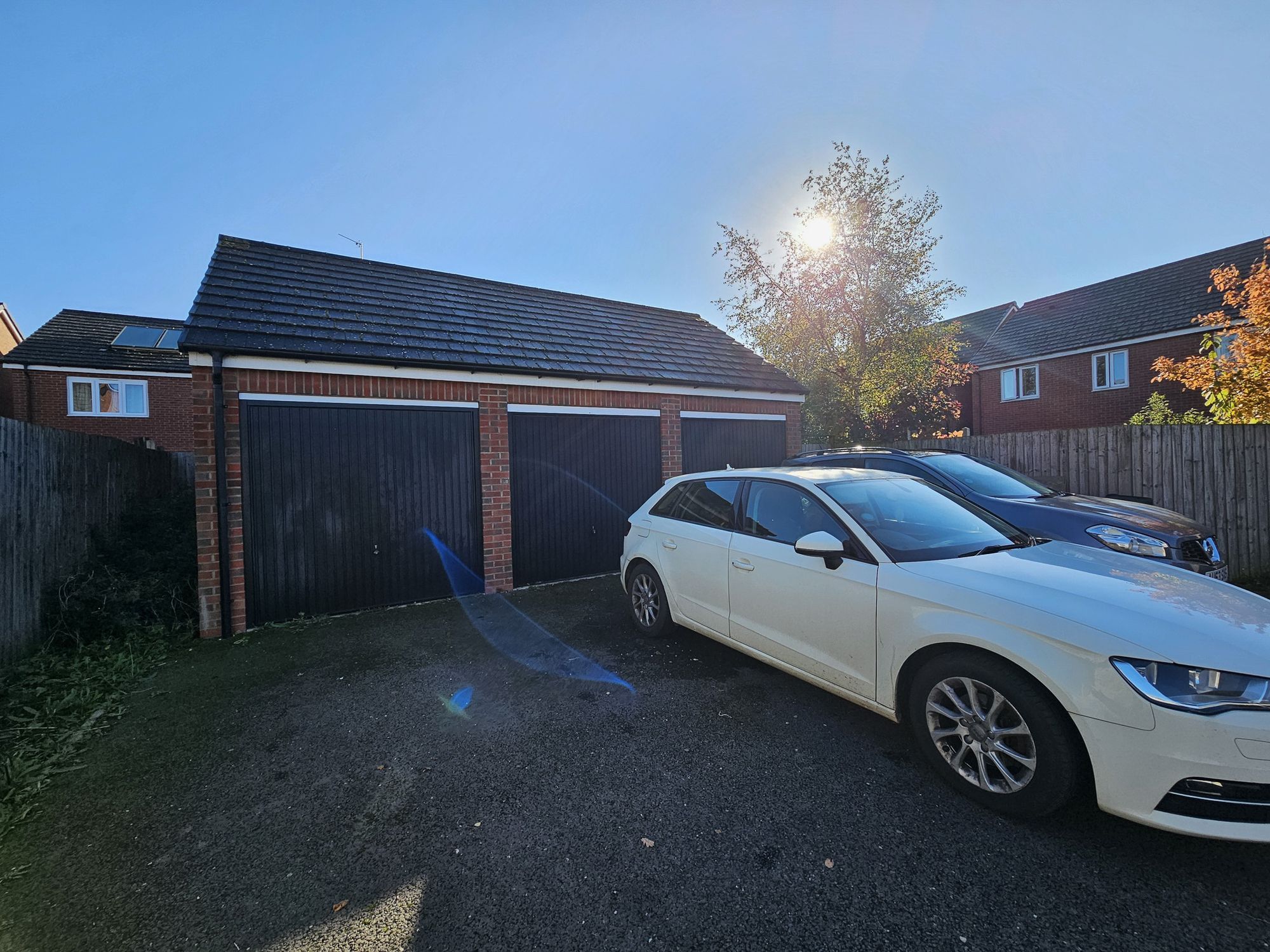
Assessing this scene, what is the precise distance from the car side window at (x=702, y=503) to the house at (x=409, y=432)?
2683mm

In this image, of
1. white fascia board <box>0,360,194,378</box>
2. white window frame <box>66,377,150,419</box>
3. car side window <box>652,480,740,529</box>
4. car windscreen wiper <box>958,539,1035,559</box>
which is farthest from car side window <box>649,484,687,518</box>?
white window frame <box>66,377,150,419</box>

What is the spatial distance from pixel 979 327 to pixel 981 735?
25.1m

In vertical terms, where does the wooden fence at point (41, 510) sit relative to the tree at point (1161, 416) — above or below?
below

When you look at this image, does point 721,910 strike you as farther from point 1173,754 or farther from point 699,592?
point 699,592

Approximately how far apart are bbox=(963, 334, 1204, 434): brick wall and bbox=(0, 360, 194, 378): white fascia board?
27.4 m

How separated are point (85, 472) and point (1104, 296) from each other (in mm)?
25421

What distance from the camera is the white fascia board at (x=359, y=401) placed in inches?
218

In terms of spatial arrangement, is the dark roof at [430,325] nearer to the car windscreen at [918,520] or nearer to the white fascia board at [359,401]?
the white fascia board at [359,401]

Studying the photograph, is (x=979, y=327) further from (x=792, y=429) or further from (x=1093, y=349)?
(x=792, y=429)

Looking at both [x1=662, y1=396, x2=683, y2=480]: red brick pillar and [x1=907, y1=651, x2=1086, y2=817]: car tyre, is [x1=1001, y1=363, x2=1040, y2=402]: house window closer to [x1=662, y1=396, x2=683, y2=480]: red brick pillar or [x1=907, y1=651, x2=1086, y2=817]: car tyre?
[x1=662, y1=396, x2=683, y2=480]: red brick pillar

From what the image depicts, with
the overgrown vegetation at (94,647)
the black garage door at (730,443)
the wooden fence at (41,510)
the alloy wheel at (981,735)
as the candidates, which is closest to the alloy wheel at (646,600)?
the alloy wheel at (981,735)

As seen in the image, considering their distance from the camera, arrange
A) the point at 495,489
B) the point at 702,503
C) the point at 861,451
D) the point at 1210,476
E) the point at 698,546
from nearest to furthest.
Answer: the point at 698,546
the point at 702,503
the point at 1210,476
the point at 861,451
the point at 495,489

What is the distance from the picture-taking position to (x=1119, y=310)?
53.7ft

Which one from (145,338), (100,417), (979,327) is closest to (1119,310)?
(979,327)
